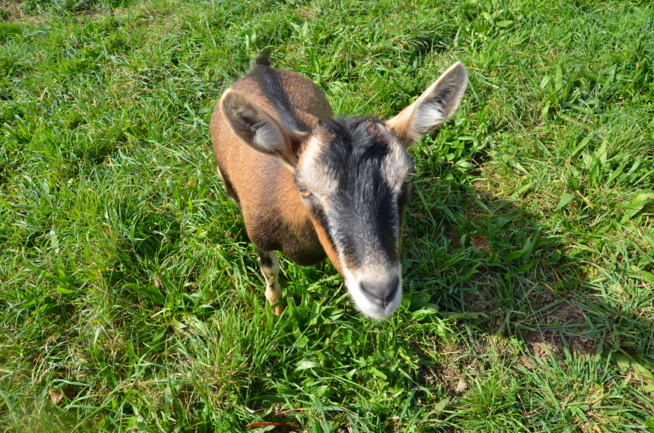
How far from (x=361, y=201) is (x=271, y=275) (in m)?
1.54

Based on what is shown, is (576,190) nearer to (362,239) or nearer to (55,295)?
(362,239)

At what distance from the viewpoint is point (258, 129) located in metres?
2.46

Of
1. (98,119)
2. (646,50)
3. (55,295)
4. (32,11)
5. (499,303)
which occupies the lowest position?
(55,295)

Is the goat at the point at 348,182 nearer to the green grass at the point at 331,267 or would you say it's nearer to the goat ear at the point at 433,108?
the goat ear at the point at 433,108

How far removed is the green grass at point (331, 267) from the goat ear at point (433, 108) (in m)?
1.43

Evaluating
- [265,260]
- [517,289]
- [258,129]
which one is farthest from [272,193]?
[517,289]

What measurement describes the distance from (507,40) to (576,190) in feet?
7.10

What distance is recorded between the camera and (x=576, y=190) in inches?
156

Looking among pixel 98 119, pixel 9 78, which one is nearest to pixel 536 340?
pixel 98 119

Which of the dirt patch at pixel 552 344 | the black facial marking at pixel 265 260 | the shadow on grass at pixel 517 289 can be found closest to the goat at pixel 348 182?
the black facial marking at pixel 265 260

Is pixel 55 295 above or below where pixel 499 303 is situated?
below

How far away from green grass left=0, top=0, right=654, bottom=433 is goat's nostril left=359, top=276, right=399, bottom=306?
44.7 inches

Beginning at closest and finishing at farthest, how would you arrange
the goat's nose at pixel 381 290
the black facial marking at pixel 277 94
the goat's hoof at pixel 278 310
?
1. the goat's nose at pixel 381 290
2. the black facial marking at pixel 277 94
3. the goat's hoof at pixel 278 310

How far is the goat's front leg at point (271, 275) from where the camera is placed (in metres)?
3.53
